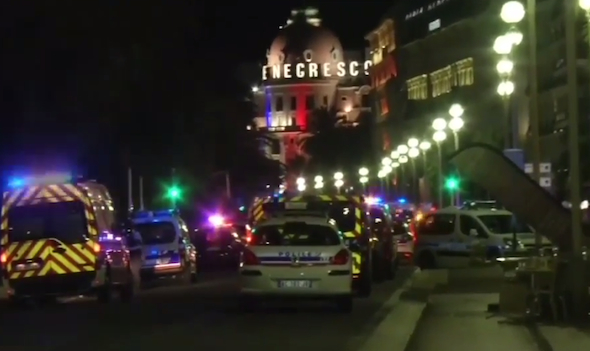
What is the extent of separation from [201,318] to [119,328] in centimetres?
210

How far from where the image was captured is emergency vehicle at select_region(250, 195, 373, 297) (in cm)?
2775

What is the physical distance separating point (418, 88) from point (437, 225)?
88.6m

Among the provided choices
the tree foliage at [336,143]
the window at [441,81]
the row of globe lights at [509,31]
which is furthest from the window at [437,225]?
the tree foliage at [336,143]

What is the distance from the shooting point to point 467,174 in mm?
22219

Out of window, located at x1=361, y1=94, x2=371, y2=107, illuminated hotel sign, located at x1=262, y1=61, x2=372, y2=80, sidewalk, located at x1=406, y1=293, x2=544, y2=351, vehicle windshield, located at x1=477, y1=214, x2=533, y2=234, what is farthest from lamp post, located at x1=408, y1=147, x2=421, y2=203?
illuminated hotel sign, located at x1=262, y1=61, x2=372, y2=80

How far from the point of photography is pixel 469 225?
3569 cm

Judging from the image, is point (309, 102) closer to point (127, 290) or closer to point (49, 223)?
point (127, 290)

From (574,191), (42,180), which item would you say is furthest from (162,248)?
(574,191)

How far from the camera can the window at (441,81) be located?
112188mm

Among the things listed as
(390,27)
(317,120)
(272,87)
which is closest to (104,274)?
(390,27)

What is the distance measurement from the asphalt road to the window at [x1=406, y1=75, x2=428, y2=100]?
92.2 meters

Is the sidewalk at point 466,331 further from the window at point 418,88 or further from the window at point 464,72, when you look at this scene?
the window at point 418,88

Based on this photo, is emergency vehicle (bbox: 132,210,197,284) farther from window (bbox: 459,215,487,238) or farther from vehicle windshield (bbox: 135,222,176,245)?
window (bbox: 459,215,487,238)

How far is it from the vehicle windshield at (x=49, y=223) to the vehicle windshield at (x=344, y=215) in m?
5.37
